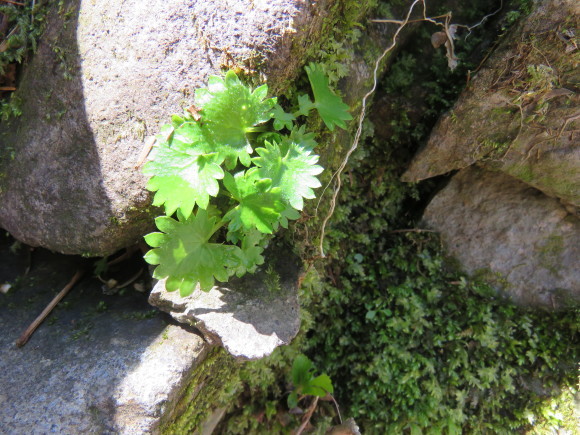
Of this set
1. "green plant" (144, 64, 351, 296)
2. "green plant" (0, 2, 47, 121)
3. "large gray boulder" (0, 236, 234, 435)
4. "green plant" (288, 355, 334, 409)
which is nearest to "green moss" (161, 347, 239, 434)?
"large gray boulder" (0, 236, 234, 435)

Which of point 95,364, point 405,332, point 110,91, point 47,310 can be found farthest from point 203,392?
point 110,91

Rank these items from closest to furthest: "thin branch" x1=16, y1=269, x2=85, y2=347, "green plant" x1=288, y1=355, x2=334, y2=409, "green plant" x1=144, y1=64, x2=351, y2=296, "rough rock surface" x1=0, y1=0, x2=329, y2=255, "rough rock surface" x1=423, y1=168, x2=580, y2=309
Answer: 1. "green plant" x1=144, y1=64, x2=351, y2=296
2. "rough rock surface" x1=0, y1=0, x2=329, y2=255
3. "thin branch" x1=16, y1=269, x2=85, y2=347
4. "green plant" x1=288, y1=355, x2=334, y2=409
5. "rough rock surface" x1=423, y1=168, x2=580, y2=309

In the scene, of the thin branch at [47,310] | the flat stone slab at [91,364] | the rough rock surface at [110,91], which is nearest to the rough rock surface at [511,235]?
the rough rock surface at [110,91]

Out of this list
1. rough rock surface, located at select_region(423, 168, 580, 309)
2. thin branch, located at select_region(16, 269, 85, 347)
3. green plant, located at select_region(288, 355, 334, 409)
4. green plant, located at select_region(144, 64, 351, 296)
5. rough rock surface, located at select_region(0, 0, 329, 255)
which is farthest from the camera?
rough rock surface, located at select_region(423, 168, 580, 309)

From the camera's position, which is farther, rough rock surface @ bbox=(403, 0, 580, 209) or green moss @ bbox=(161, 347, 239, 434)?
green moss @ bbox=(161, 347, 239, 434)

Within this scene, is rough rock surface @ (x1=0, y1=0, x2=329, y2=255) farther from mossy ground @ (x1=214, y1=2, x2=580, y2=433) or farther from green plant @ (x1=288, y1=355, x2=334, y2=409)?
green plant @ (x1=288, y1=355, x2=334, y2=409)

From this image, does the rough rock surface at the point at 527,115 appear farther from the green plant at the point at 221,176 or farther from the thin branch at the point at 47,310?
the thin branch at the point at 47,310

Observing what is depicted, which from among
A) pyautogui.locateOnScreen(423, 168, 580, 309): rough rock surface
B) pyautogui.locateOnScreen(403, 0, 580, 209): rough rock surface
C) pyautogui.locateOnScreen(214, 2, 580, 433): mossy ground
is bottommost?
pyautogui.locateOnScreen(214, 2, 580, 433): mossy ground

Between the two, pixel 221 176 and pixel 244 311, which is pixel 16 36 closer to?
pixel 221 176
